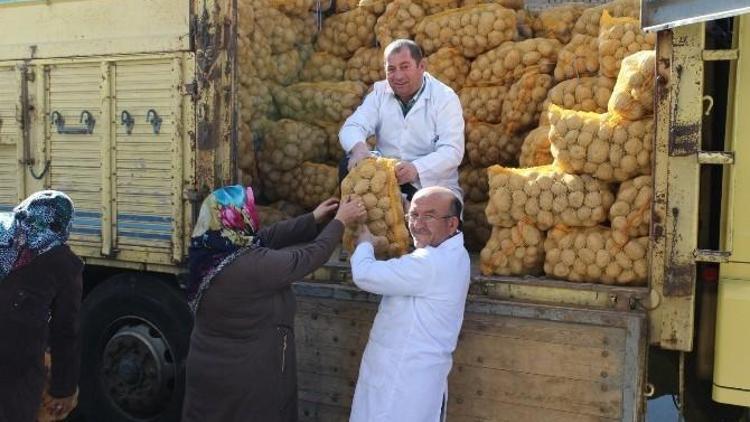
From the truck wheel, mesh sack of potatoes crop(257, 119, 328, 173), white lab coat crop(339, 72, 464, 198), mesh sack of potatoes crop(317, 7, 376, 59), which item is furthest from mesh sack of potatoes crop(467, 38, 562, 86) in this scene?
the truck wheel

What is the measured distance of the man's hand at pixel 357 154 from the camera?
A: 386 centimetres

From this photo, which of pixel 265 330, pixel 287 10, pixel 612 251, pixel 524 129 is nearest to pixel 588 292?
pixel 612 251

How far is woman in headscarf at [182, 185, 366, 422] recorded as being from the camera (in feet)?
10.4

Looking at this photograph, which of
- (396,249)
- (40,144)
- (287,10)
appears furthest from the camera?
(287,10)

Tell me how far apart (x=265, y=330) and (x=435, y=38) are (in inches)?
99.2

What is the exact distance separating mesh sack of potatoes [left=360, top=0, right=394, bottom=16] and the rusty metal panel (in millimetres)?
2559

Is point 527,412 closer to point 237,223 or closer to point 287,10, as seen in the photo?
Answer: point 237,223

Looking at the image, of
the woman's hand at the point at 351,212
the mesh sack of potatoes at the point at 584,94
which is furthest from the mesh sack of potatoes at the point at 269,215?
the mesh sack of potatoes at the point at 584,94

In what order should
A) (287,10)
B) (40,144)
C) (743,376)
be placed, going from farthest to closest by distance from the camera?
(287,10) → (40,144) → (743,376)

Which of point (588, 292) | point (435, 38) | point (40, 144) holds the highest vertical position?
point (435, 38)

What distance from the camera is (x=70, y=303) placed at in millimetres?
3273

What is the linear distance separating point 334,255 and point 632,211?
62.7 inches

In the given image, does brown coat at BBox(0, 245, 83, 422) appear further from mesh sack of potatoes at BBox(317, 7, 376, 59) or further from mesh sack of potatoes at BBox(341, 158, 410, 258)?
mesh sack of potatoes at BBox(317, 7, 376, 59)

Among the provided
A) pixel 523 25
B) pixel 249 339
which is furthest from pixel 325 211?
pixel 523 25
